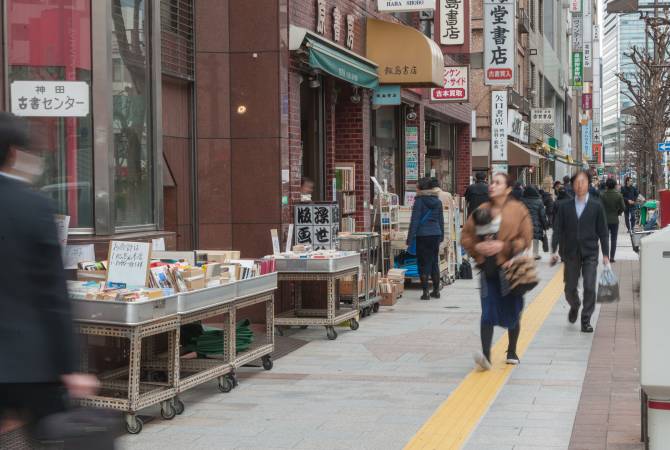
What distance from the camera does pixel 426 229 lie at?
49.8ft

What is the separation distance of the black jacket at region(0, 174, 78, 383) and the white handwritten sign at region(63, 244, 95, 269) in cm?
433

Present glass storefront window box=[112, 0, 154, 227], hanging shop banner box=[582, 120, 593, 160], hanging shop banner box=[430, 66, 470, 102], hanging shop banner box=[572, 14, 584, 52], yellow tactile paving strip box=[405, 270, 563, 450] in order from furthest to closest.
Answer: hanging shop banner box=[582, 120, 593, 160] < hanging shop banner box=[572, 14, 584, 52] < hanging shop banner box=[430, 66, 470, 102] < glass storefront window box=[112, 0, 154, 227] < yellow tactile paving strip box=[405, 270, 563, 450]

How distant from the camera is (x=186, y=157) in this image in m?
12.0

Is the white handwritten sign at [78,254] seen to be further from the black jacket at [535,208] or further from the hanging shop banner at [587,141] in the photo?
the hanging shop banner at [587,141]

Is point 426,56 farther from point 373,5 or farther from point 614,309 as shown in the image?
point 614,309

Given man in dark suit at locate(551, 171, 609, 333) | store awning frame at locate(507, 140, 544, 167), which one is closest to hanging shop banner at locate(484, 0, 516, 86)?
store awning frame at locate(507, 140, 544, 167)

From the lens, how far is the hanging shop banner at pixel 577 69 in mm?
69062

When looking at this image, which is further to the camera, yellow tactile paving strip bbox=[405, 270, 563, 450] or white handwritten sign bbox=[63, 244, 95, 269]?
white handwritten sign bbox=[63, 244, 95, 269]

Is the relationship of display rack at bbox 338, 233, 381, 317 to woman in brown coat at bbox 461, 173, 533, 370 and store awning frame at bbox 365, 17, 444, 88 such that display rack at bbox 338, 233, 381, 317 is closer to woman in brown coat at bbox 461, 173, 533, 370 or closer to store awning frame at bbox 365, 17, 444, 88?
store awning frame at bbox 365, 17, 444, 88

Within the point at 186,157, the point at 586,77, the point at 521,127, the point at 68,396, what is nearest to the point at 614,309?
the point at 186,157

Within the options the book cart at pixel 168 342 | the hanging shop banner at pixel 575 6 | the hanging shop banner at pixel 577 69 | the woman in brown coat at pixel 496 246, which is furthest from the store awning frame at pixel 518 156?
the hanging shop banner at pixel 575 6

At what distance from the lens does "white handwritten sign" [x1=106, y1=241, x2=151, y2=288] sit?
7.41 metres

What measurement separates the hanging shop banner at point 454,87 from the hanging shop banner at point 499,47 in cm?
534

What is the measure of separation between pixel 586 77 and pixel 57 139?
80823mm
